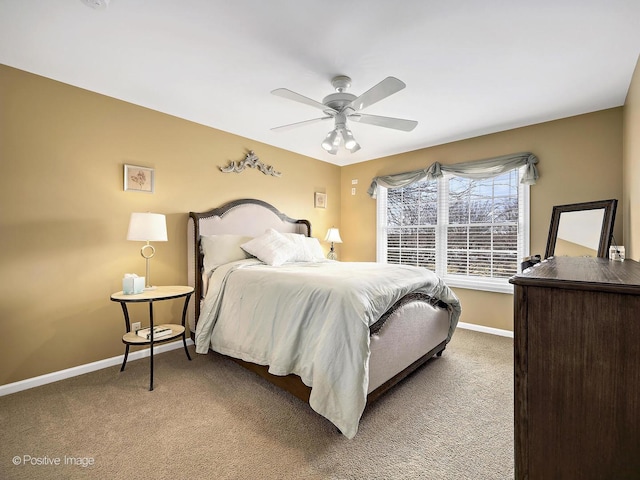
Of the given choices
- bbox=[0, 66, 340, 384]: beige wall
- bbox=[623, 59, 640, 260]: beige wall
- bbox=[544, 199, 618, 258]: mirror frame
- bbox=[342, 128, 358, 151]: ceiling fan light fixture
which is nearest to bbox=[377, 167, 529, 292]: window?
bbox=[544, 199, 618, 258]: mirror frame

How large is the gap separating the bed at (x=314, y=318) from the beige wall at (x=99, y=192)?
54 cm

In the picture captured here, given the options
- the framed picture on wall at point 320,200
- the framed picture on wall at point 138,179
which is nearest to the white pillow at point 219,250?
the framed picture on wall at point 138,179

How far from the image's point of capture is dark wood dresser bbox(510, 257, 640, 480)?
892 mm

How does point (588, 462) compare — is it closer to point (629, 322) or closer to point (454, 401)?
point (629, 322)

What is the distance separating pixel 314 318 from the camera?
2084 mm

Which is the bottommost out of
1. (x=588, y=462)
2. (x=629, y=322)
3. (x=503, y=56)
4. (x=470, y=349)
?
(x=470, y=349)

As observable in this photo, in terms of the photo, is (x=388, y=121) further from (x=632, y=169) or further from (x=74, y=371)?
(x=74, y=371)

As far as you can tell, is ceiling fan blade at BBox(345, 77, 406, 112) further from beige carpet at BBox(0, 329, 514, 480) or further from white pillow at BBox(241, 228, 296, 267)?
beige carpet at BBox(0, 329, 514, 480)

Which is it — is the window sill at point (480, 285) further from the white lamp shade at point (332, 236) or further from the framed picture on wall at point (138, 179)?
the framed picture on wall at point (138, 179)

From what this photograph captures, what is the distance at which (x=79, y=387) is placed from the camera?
2.46 m

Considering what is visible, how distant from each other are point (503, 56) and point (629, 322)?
2.14m

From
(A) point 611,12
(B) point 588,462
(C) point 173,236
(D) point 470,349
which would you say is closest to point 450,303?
(D) point 470,349

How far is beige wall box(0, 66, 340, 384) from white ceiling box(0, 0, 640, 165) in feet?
0.90

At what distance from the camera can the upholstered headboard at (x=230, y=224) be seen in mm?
3344
